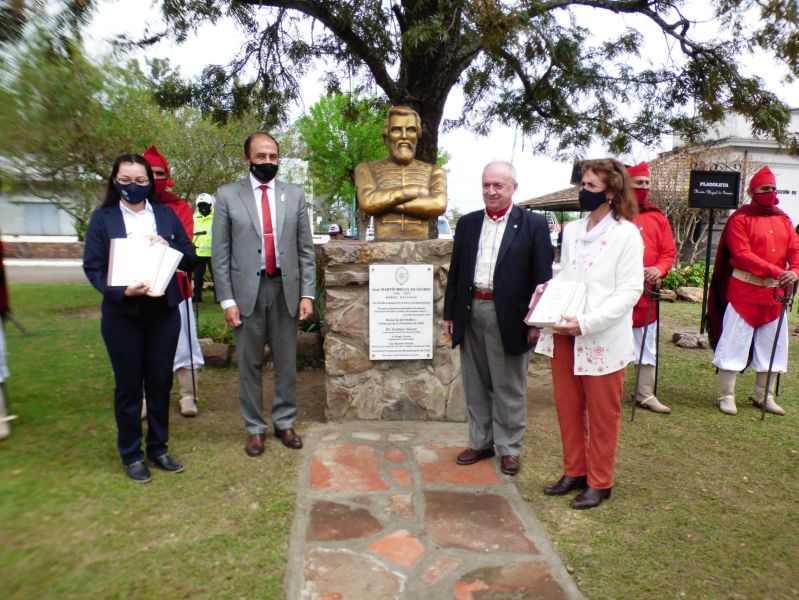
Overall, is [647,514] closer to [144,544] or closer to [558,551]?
[558,551]

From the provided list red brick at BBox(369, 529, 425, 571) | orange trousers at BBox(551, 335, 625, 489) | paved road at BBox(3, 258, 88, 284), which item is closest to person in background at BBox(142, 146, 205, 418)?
red brick at BBox(369, 529, 425, 571)

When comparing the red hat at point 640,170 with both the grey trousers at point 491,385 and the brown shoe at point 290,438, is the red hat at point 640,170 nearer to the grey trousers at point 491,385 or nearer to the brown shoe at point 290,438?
Answer: the grey trousers at point 491,385

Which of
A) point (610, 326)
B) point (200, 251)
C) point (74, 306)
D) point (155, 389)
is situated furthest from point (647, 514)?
point (74, 306)

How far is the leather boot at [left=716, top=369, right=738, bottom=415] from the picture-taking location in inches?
200

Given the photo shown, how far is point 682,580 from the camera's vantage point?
8.63ft

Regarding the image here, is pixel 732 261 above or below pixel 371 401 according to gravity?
above

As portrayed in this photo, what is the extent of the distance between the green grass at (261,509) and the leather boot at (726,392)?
0.39ft

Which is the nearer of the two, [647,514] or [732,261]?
[647,514]

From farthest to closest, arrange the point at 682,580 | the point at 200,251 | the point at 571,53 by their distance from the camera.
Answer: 1. the point at 200,251
2. the point at 571,53
3. the point at 682,580

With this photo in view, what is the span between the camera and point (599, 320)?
3004 mm

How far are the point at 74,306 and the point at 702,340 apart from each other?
9.91 meters

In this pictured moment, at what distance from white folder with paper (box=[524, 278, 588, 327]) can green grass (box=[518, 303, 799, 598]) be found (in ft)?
3.49

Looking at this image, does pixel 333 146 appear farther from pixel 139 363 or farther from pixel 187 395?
pixel 139 363

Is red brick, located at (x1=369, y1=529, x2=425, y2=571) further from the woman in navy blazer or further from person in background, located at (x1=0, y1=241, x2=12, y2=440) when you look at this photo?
person in background, located at (x1=0, y1=241, x2=12, y2=440)
